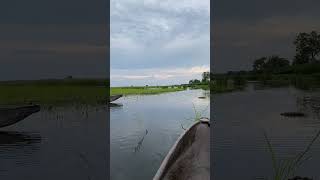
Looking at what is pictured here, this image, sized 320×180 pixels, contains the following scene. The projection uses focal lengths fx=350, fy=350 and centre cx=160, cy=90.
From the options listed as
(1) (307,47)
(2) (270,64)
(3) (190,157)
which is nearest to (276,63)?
(2) (270,64)

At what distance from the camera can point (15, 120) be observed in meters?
4.13

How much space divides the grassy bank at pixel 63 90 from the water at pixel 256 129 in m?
1.17

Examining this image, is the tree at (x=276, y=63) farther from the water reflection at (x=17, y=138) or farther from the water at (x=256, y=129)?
the water reflection at (x=17, y=138)

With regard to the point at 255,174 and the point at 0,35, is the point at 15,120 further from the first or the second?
the point at 255,174

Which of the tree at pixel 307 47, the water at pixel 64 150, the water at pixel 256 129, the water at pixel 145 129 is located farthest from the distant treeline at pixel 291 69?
the water at pixel 64 150

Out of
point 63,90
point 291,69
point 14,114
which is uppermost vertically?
point 291,69

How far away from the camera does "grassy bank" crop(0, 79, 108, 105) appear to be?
3385mm

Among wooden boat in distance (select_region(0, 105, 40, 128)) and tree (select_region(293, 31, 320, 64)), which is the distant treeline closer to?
tree (select_region(293, 31, 320, 64))

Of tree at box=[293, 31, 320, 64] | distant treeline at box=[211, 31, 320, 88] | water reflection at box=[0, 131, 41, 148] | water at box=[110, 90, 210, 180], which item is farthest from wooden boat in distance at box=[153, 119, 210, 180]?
water reflection at box=[0, 131, 41, 148]

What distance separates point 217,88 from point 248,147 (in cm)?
67

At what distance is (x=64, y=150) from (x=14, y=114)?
875mm

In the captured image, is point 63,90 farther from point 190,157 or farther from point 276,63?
point 276,63

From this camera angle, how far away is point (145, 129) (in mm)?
5500

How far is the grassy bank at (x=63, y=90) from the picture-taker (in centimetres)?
338
